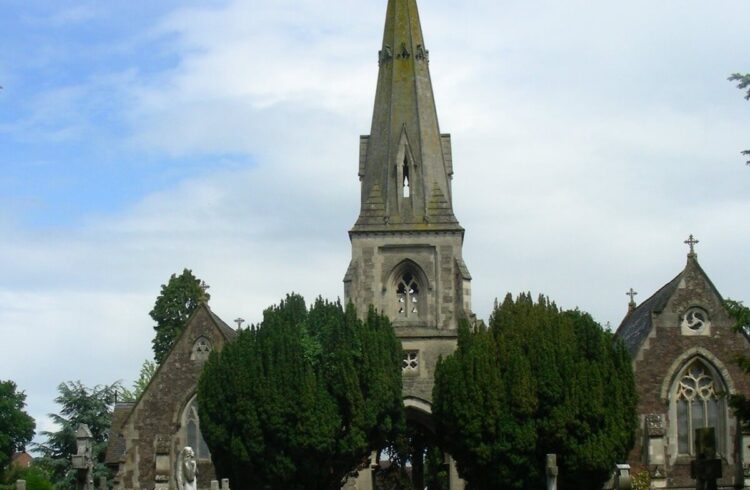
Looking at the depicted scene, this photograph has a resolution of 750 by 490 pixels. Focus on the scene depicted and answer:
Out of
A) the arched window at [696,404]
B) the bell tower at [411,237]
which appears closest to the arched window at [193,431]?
the bell tower at [411,237]

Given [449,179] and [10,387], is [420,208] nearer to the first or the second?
[449,179]

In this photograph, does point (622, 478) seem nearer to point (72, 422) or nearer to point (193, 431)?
point (193, 431)

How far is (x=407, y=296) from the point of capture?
56.2 metres

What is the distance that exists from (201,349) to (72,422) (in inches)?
711

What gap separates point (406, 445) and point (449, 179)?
50.5ft

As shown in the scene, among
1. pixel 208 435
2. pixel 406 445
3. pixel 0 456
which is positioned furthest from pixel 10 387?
pixel 208 435

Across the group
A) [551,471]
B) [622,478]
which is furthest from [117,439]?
[622,478]

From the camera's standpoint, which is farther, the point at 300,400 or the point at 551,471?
the point at 300,400

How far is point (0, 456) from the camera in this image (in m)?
73.2

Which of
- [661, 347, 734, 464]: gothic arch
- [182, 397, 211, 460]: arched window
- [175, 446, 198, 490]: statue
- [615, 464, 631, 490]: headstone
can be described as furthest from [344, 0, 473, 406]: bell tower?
[175, 446, 198, 490]: statue

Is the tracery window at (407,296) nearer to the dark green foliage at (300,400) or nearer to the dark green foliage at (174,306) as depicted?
the dark green foliage at (300,400)

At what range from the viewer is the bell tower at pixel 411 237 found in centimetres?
5497

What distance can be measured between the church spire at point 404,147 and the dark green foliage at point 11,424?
2781 centimetres

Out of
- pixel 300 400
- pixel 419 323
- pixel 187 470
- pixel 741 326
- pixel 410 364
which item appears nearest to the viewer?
pixel 741 326
